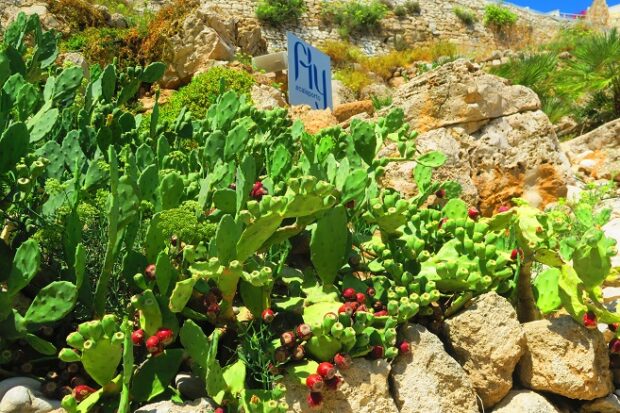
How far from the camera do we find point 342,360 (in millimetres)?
1922

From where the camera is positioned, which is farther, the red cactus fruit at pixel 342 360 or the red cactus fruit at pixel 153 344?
the red cactus fruit at pixel 342 360

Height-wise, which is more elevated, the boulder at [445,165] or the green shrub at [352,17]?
the boulder at [445,165]

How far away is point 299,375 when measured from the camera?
6.10 ft

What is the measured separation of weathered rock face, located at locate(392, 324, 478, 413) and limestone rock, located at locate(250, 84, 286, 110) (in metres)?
3.68

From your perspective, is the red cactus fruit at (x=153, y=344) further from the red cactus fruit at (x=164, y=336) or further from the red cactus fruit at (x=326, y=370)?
the red cactus fruit at (x=326, y=370)

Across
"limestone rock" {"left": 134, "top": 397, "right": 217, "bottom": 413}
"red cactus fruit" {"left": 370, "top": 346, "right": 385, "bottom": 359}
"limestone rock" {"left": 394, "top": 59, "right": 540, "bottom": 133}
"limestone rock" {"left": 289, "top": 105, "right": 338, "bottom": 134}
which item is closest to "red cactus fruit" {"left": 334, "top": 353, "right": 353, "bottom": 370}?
"red cactus fruit" {"left": 370, "top": 346, "right": 385, "bottom": 359}

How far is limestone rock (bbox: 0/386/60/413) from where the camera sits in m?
1.66

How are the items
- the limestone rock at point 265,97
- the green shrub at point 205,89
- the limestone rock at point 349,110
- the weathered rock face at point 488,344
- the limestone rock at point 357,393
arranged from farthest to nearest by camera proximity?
1. the limestone rock at point 349,110
2. the green shrub at point 205,89
3. the limestone rock at point 265,97
4. the weathered rock face at point 488,344
5. the limestone rock at point 357,393

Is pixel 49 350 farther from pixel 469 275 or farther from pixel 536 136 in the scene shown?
pixel 536 136

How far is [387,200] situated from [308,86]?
4.87 metres

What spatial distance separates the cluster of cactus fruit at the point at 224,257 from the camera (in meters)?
1.77

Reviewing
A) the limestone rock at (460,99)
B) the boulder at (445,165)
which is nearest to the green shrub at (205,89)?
the limestone rock at (460,99)

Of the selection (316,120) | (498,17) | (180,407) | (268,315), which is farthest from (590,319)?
(498,17)

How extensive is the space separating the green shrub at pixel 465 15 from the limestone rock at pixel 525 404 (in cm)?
2324
